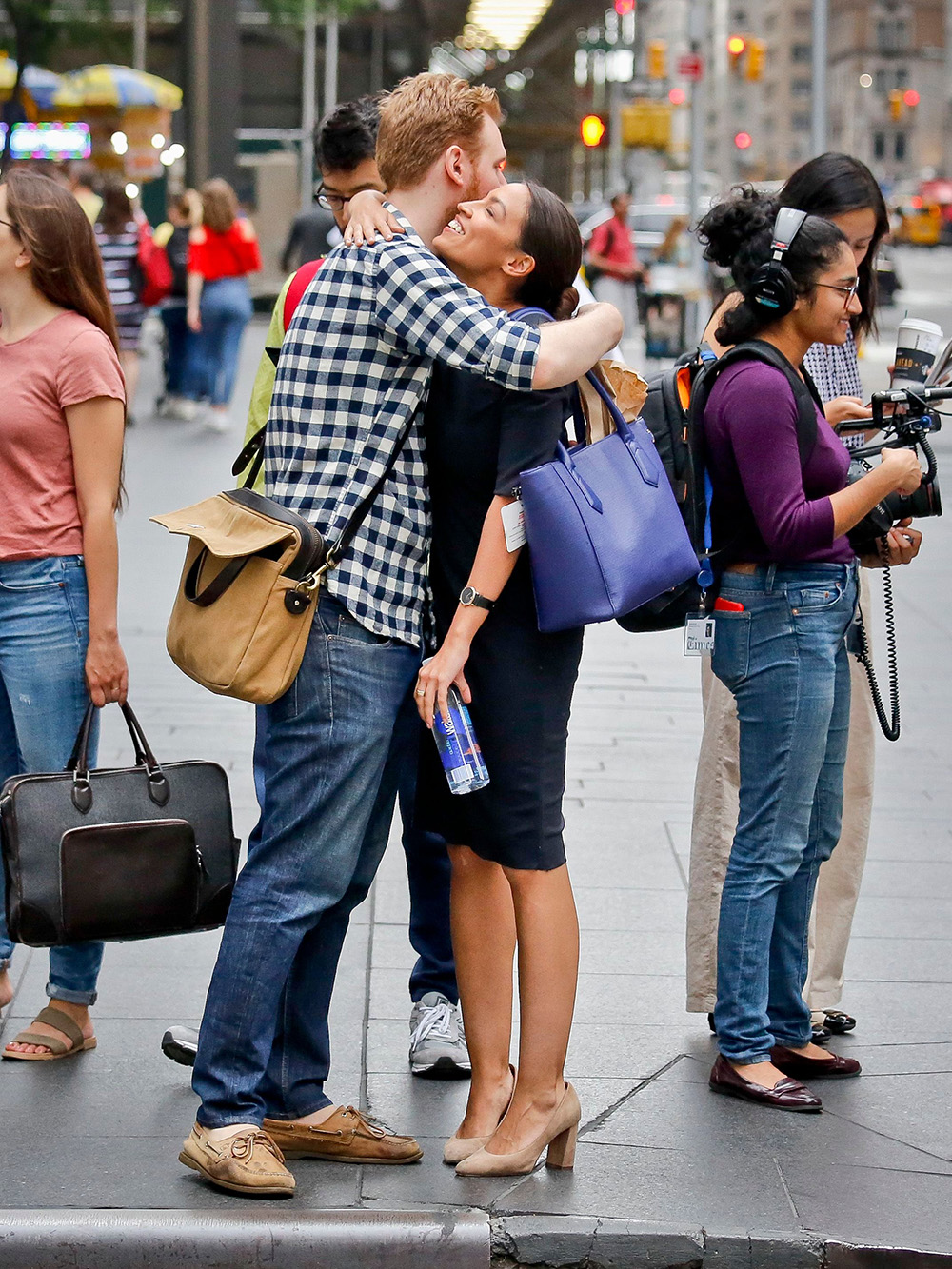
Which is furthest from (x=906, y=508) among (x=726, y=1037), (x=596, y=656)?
(x=596, y=656)

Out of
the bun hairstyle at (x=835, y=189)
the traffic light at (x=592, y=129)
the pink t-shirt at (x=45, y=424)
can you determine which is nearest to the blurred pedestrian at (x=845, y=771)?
the bun hairstyle at (x=835, y=189)

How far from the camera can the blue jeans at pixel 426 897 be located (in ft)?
13.2

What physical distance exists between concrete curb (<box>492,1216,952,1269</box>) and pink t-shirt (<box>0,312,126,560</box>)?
1747 mm

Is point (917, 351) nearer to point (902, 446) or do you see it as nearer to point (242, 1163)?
point (902, 446)

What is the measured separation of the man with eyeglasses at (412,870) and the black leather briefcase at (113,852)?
227mm

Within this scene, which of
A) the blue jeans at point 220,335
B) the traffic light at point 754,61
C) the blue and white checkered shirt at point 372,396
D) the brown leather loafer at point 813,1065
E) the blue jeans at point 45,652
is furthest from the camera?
the traffic light at point 754,61

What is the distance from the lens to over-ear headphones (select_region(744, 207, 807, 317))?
12.2 feet

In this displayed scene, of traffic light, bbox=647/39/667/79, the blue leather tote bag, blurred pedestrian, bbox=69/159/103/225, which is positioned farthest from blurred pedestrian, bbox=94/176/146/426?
traffic light, bbox=647/39/667/79

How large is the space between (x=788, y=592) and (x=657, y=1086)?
3.70ft

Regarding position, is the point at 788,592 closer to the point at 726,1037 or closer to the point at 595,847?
the point at 726,1037

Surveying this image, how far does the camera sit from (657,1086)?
3977mm

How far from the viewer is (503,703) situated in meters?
3.34

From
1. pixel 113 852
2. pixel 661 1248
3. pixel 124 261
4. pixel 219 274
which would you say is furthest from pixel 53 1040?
pixel 219 274

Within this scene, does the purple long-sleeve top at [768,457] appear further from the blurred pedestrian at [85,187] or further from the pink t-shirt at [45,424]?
the blurred pedestrian at [85,187]
